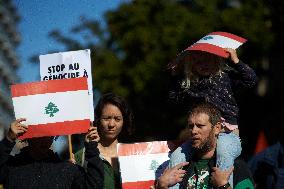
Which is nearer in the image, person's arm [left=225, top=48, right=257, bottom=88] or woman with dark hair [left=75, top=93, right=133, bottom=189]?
person's arm [left=225, top=48, right=257, bottom=88]

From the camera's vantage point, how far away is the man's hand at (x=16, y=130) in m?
5.32

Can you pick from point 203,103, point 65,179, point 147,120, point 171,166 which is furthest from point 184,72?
point 147,120

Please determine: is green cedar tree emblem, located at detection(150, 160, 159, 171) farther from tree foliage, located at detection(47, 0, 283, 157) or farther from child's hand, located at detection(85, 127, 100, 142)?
tree foliage, located at detection(47, 0, 283, 157)

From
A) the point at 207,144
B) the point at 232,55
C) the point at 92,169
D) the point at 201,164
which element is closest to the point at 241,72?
the point at 232,55

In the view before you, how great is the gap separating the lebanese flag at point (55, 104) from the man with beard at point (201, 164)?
0.84 m

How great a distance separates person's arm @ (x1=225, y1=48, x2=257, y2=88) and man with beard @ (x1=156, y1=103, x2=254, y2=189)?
48 centimetres

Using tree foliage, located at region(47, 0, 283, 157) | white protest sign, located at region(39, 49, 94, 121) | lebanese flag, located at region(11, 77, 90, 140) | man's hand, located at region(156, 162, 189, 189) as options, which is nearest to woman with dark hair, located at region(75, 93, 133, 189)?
white protest sign, located at region(39, 49, 94, 121)

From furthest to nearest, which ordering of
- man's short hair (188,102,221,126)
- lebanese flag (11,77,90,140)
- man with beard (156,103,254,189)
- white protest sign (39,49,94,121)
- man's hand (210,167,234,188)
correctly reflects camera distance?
white protest sign (39,49,94,121)
lebanese flag (11,77,90,140)
man's short hair (188,102,221,126)
man with beard (156,103,254,189)
man's hand (210,167,234,188)

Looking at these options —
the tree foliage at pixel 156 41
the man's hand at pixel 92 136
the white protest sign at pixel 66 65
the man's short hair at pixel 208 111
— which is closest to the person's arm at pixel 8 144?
the man's hand at pixel 92 136

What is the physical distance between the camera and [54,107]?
5711 millimetres

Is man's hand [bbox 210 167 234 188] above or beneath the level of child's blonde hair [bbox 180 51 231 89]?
beneath

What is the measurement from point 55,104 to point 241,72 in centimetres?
160

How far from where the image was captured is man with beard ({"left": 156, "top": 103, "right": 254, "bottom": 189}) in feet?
17.3

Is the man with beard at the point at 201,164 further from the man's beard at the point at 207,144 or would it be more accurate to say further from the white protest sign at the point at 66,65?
the white protest sign at the point at 66,65
